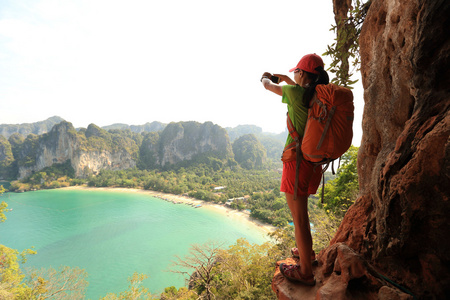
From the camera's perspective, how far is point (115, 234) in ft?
78.4

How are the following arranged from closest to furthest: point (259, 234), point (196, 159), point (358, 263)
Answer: point (358, 263), point (259, 234), point (196, 159)

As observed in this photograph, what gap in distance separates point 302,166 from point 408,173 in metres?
0.60

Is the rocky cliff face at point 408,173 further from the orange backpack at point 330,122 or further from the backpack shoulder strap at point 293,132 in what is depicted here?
the backpack shoulder strap at point 293,132

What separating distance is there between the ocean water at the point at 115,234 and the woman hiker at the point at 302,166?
41.3 feet

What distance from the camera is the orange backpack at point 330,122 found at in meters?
1.22

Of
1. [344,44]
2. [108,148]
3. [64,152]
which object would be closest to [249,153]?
[108,148]

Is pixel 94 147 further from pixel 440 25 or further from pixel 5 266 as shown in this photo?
pixel 440 25

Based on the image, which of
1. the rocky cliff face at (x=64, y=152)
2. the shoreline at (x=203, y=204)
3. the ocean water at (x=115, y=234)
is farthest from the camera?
the rocky cliff face at (x=64, y=152)

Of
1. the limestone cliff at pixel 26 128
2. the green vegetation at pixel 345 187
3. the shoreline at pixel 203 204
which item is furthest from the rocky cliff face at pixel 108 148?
the green vegetation at pixel 345 187

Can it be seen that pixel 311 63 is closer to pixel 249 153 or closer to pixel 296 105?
pixel 296 105

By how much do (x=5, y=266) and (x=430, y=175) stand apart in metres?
13.5

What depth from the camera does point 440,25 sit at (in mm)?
870

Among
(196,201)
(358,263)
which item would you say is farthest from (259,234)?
(358,263)

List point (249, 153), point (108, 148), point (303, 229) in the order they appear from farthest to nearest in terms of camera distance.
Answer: point (249, 153) → point (108, 148) → point (303, 229)
